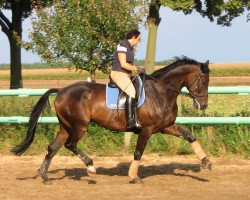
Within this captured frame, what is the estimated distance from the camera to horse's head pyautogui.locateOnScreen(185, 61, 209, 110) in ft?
33.1

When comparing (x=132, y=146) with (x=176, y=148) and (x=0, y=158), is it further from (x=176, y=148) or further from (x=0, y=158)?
(x=0, y=158)

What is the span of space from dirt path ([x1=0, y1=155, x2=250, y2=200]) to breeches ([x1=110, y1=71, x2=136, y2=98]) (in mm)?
1489

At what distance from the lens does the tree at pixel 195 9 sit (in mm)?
24742

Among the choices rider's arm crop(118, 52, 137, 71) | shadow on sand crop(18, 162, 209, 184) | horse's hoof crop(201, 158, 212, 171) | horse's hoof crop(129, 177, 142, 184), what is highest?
rider's arm crop(118, 52, 137, 71)

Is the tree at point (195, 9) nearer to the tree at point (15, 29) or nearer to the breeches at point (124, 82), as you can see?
the tree at point (15, 29)

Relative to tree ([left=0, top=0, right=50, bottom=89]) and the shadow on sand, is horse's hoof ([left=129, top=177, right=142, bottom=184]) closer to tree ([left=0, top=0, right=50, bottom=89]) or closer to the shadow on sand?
the shadow on sand

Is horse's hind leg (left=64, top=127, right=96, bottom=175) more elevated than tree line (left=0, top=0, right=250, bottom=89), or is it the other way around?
tree line (left=0, top=0, right=250, bottom=89)

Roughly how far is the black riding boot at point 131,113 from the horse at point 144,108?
0.10 metres

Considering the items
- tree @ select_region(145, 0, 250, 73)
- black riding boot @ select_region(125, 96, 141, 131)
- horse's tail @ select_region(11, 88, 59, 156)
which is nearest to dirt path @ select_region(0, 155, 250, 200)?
horse's tail @ select_region(11, 88, 59, 156)

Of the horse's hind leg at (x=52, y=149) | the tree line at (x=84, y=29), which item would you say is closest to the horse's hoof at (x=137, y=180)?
the horse's hind leg at (x=52, y=149)

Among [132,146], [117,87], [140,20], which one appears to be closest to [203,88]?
[117,87]

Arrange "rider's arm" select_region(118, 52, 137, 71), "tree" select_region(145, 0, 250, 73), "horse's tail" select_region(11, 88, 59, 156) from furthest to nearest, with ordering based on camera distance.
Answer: "tree" select_region(145, 0, 250, 73)
"horse's tail" select_region(11, 88, 59, 156)
"rider's arm" select_region(118, 52, 137, 71)

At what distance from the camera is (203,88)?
10109 mm

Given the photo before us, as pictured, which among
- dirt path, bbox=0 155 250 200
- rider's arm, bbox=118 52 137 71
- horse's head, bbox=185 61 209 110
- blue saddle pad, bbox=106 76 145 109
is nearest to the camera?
dirt path, bbox=0 155 250 200
